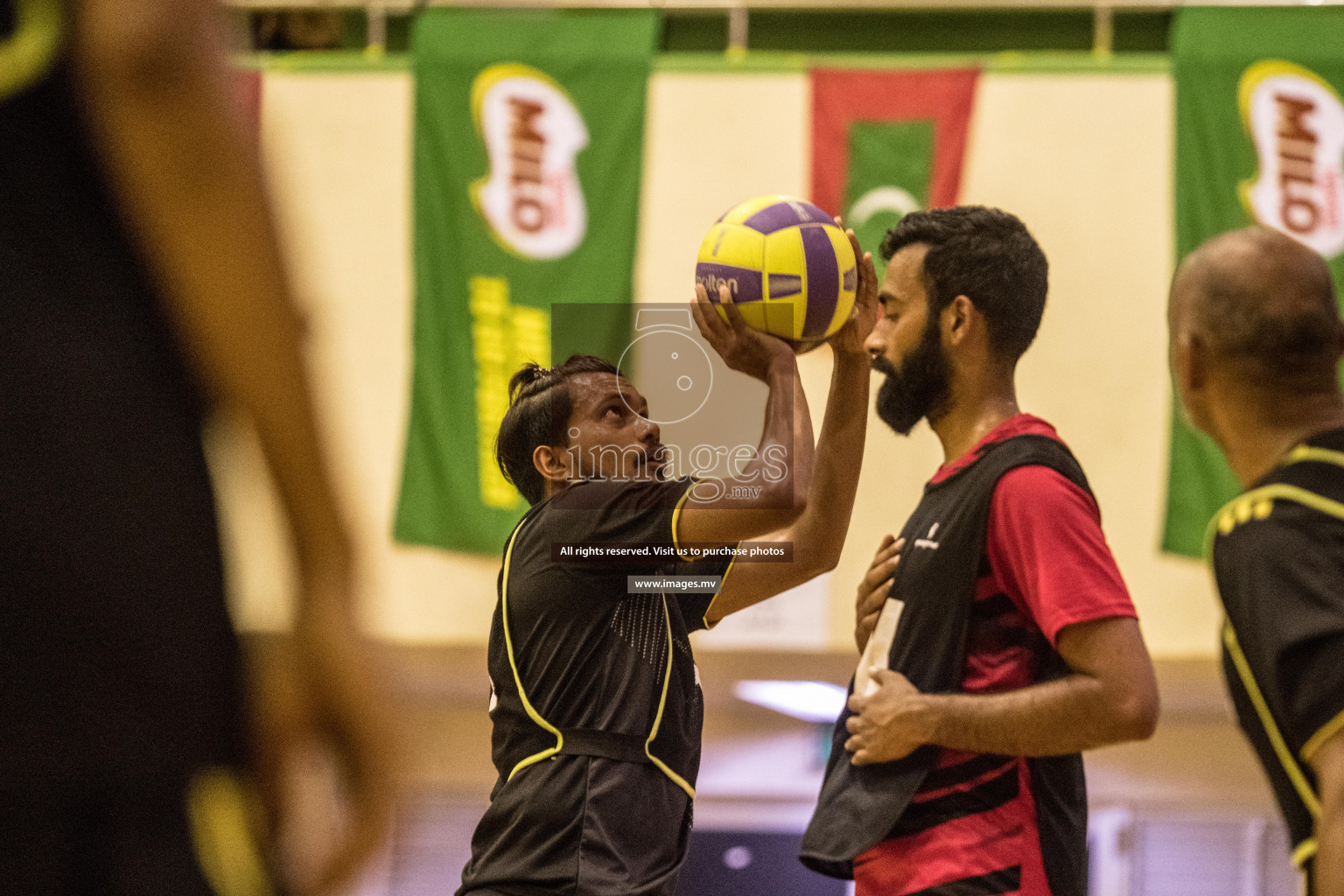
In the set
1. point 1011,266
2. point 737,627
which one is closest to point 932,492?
point 1011,266

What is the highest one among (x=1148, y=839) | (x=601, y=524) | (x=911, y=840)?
(x=601, y=524)

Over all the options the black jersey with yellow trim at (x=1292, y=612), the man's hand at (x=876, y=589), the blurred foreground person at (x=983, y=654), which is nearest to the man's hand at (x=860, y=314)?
the blurred foreground person at (x=983, y=654)

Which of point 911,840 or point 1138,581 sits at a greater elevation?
point 911,840

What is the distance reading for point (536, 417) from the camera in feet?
11.3

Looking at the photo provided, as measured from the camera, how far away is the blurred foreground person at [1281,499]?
6.30ft

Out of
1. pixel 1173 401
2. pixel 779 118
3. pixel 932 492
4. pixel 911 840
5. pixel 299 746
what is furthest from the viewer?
pixel 779 118

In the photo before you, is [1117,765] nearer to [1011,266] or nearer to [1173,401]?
[1173,401]

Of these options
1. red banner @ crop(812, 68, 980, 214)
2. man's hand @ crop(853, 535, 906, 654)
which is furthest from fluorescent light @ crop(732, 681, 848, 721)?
man's hand @ crop(853, 535, 906, 654)

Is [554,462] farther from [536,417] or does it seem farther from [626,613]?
[626,613]

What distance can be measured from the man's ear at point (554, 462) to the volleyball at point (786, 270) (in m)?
0.63

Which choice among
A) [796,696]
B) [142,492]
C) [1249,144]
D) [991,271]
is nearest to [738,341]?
[991,271]

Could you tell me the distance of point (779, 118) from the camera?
8.61 m

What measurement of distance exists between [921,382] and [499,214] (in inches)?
225

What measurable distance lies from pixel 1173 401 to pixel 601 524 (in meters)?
6.00
